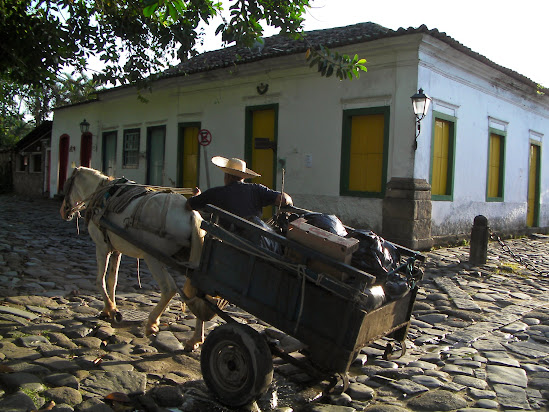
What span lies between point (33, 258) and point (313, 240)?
6.36 meters

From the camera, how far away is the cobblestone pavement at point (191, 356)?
3.44m

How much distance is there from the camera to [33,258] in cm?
798

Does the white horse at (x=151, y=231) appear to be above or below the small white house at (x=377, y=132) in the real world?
below

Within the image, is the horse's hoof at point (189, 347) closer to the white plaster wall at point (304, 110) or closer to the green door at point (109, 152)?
the white plaster wall at point (304, 110)

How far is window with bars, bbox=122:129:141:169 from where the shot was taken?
1741cm

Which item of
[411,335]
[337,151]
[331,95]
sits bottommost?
[411,335]

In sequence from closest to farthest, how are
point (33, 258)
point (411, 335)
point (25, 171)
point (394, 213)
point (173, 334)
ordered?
point (173, 334)
point (411, 335)
point (33, 258)
point (394, 213)
point (25, 171)

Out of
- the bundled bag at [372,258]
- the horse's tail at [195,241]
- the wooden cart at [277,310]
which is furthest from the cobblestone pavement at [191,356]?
the bundled bag at [372,258]

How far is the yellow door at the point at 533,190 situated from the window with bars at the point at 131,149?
12.9 metres

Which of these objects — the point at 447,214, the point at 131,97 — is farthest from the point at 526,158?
the point at 131,97

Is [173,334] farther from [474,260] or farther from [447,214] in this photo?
[447,214]

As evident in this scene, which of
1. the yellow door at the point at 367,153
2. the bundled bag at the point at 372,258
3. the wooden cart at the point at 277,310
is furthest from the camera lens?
the yellow door at the point at 367,153

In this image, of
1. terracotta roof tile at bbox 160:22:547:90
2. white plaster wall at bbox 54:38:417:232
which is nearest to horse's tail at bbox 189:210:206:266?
terracotta roof tile at bbox 160:22:547:90

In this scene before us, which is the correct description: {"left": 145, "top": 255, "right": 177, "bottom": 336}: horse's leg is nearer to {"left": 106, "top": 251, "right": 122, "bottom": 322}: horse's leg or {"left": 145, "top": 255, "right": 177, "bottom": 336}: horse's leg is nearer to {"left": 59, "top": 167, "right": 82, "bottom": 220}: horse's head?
{"left": 106, "top": 251, "right": 122, "bottom": 322}: horse's leg
